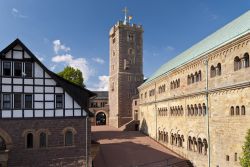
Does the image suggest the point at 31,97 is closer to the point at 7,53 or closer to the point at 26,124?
the point at 26,124

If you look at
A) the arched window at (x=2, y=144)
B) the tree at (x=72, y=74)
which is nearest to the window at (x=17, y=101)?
the arched window at (x=2, y=144)

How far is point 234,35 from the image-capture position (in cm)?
2112

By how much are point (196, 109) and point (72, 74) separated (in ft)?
106

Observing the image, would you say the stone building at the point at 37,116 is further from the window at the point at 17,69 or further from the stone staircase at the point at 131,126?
the stone staircase at the point at 131,126

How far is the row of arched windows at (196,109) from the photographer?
25.4 meters

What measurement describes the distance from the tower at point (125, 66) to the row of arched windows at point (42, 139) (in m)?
37.2

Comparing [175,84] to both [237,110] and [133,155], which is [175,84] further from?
[237,110]

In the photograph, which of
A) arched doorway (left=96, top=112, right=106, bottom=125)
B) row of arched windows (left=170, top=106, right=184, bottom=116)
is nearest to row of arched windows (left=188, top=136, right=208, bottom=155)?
row of arched windows (left=170, top=106, right=184, bottom=116)

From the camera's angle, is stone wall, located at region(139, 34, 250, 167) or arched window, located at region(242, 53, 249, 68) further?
stone wall, located at region(139, 34, 250, 167)

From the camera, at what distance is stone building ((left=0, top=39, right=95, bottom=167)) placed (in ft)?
69.4

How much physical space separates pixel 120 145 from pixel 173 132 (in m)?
8.17

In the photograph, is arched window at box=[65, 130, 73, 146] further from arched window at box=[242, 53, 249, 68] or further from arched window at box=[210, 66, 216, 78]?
arched window at box=[242, 53, 249, 68]

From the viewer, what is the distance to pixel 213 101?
23.5 m

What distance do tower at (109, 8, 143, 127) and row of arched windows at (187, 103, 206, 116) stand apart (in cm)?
3282
